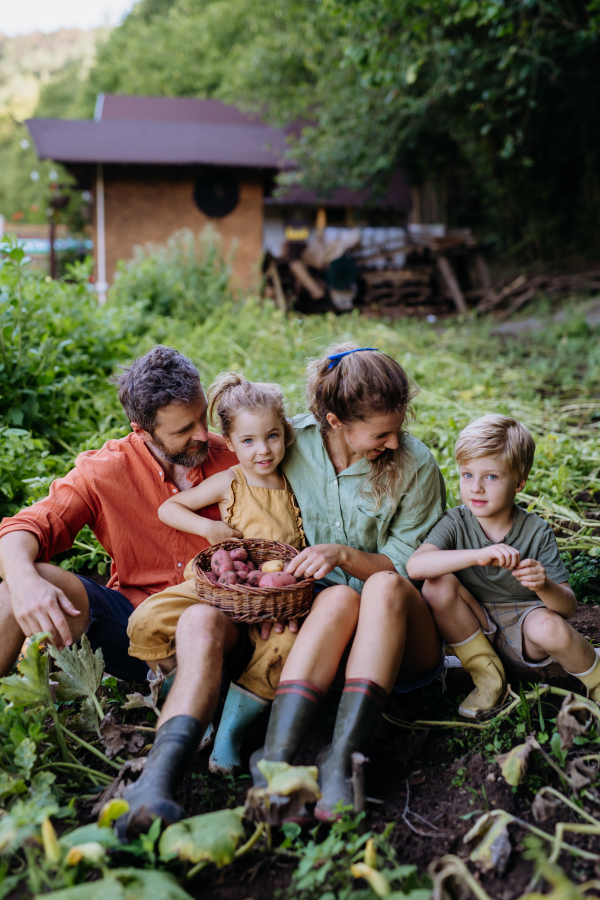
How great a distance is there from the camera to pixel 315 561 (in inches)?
77.8

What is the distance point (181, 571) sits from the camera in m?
2.39

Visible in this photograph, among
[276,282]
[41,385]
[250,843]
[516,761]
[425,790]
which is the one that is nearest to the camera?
[250,843]

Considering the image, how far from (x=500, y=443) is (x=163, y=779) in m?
1.30

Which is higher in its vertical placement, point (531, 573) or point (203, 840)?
point (531, 573)

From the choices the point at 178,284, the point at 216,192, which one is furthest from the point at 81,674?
the point at 216,192

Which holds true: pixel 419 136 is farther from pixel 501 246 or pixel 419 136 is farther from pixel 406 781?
pixel 406 781

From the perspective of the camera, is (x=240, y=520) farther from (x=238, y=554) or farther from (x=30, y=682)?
(x=30, y=682)

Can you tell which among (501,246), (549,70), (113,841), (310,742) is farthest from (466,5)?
(501,246)

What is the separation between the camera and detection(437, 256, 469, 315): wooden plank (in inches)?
484

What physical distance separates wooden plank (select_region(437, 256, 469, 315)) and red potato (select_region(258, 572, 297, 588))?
11.0 m

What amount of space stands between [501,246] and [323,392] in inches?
571

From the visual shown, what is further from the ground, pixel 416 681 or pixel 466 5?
pixel 466 5

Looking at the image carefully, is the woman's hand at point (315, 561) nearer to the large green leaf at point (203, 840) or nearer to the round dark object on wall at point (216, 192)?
the large green leaf at point (203, 840)

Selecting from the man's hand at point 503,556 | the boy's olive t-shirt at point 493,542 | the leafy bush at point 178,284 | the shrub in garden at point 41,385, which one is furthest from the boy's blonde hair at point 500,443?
the leafy bush at point 178,284
